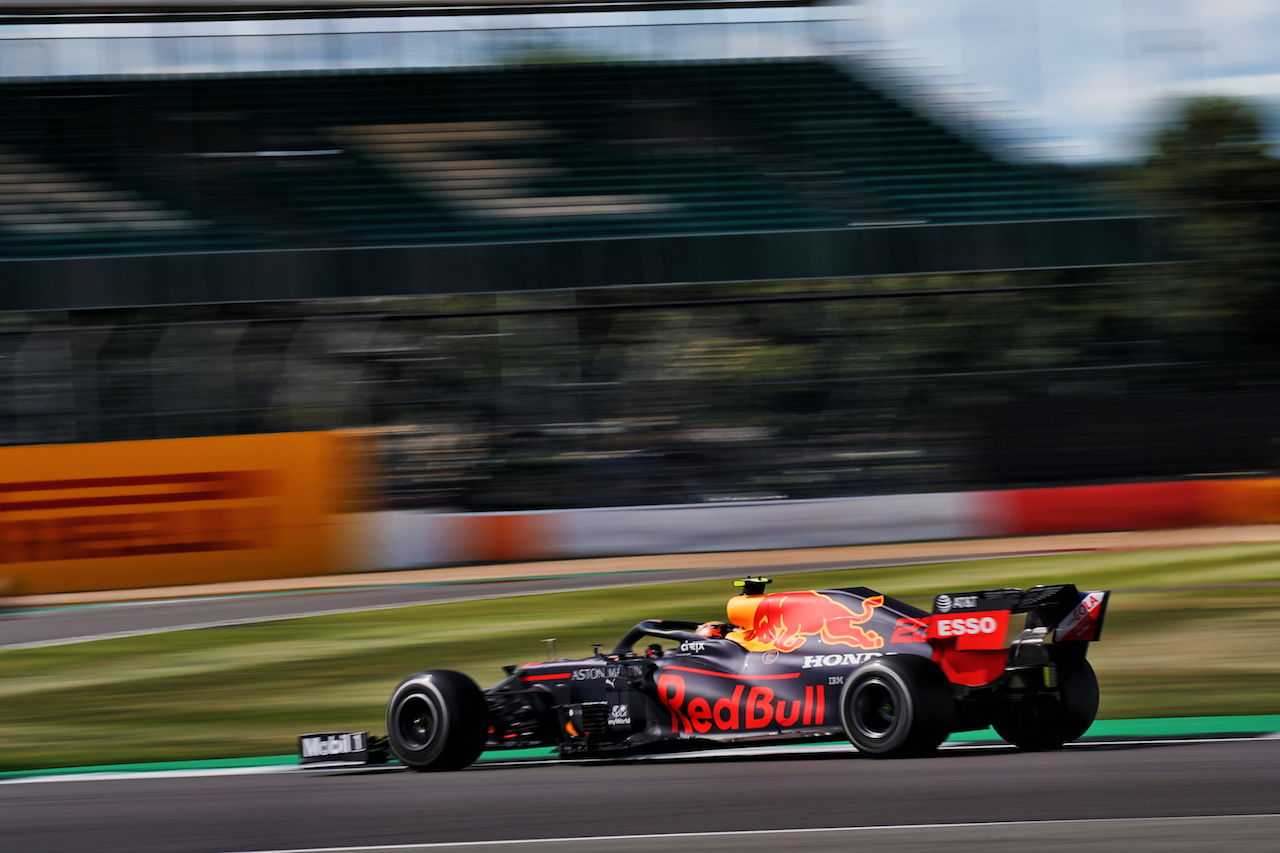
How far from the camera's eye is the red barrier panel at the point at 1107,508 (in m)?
15.6

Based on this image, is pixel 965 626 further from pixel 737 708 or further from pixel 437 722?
pixel 437 722

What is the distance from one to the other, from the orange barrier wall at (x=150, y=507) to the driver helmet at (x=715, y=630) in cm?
951

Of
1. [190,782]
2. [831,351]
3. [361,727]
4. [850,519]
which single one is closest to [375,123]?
[831,351]

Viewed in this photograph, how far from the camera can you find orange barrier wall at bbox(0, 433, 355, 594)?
48.9ft

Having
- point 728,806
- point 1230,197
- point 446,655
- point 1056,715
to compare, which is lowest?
point 446,655

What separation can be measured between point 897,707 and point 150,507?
11231 millimetres

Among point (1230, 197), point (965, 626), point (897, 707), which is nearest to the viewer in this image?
point (897, 707)

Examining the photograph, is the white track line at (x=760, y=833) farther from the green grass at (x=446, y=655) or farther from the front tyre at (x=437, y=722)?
the green grass at (x=446, y=655)

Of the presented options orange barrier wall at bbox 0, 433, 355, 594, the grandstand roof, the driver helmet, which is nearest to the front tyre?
the driver helmet

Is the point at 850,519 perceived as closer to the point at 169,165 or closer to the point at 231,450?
the point at 231,450

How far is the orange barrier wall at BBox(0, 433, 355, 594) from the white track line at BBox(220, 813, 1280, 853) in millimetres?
10667

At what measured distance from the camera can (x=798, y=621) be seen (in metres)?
5.95

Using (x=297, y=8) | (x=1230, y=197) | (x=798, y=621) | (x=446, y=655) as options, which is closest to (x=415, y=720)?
(x=798, y=621)

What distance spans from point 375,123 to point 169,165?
2551 millimetres
